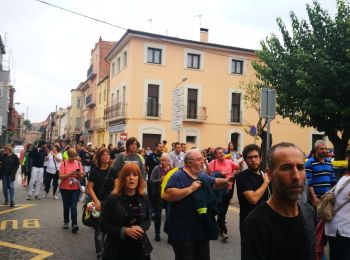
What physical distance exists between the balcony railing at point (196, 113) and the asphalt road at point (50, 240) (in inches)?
807

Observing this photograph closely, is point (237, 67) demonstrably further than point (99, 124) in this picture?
No

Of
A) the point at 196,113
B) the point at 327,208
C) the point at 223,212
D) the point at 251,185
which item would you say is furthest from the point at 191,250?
the point at 196,113

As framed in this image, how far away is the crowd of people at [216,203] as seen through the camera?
2.04 m

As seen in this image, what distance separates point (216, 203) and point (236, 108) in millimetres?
28665

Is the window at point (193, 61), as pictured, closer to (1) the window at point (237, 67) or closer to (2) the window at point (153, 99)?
(1) the window at point (237, 67)

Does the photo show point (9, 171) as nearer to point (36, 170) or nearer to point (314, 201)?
point (36, 170)

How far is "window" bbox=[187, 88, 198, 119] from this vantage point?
3100cm

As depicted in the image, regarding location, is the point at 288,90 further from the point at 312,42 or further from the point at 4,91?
the point at 4,91

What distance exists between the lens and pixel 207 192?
4.46 meters

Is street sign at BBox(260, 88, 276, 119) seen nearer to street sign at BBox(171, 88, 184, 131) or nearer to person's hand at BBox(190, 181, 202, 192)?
person's hand at BBox(190, 181, 202, 192)

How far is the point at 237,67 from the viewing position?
108 ft

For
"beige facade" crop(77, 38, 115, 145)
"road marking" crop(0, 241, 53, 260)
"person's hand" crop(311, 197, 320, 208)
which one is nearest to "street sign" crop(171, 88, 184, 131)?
"road marking" crop(0, 241, 53, 260)

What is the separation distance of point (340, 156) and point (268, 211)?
17821 mm

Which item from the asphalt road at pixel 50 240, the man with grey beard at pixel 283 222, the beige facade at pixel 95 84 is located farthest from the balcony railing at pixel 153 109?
the man with grey beard at pixel 283 222
